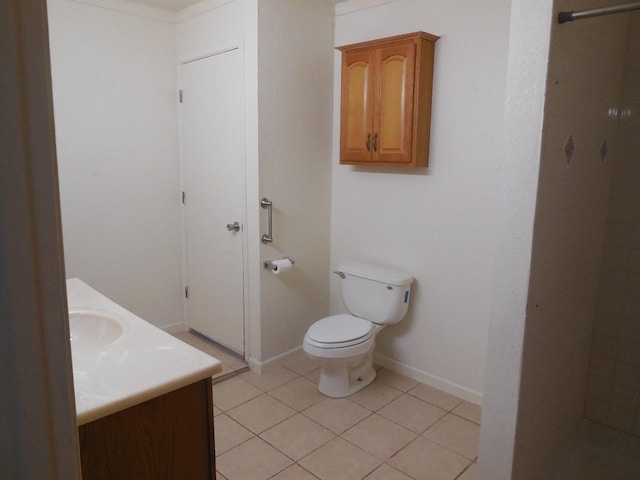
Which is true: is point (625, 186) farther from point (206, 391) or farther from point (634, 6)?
point (206, 391)

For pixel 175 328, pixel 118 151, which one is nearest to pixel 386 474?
pixel 175 328

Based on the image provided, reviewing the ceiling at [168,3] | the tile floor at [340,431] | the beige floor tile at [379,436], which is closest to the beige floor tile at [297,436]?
the tile floor at [340,431]

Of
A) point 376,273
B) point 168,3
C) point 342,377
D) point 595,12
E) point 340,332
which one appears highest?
point 168,3

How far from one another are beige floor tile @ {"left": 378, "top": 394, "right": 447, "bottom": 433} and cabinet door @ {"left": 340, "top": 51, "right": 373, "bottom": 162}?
1.46 m

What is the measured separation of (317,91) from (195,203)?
118cm

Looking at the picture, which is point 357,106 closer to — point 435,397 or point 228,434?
point 435,397

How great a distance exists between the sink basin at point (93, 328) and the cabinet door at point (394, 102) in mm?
Answer: 1773

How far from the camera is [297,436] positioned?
2463 millimetres

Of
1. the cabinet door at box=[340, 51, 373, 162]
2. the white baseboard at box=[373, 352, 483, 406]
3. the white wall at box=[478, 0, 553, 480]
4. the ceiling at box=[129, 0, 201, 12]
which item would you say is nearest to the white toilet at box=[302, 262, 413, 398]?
the white baseboard at box=[373, 352, 483, 406]

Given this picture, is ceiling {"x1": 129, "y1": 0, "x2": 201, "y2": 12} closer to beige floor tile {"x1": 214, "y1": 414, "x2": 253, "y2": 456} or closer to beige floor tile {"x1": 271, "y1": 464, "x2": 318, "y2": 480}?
beige floor tile {"x1": 214, "y1": 414, "x2": 253, "y2": 456}

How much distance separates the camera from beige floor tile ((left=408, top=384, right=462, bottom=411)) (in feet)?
9.14

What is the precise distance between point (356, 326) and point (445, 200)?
909 mm

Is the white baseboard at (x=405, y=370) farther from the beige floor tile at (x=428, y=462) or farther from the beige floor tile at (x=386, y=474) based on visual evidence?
the beige floor tile at (x=386, y=474)

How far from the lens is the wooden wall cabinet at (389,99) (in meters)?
2.65
